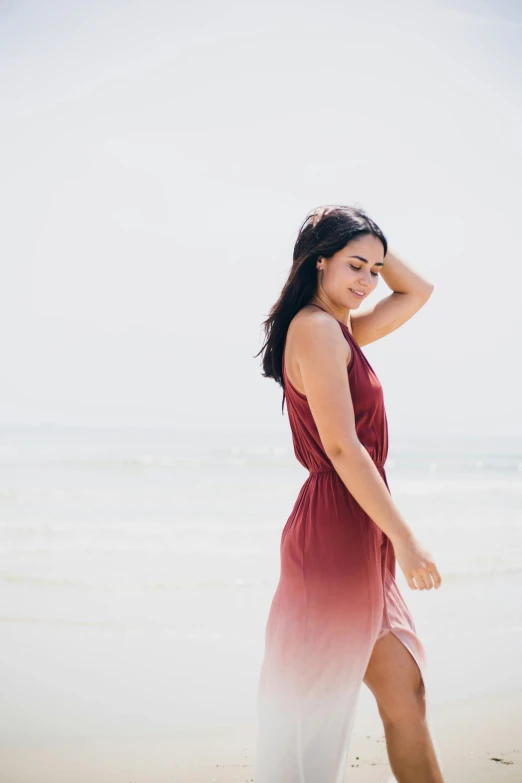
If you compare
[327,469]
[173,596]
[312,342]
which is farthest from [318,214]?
[173,596]

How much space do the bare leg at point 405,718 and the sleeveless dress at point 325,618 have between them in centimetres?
5

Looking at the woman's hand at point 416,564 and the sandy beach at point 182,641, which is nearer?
the woman's hand at point 416,564

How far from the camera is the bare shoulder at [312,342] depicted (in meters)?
2.26

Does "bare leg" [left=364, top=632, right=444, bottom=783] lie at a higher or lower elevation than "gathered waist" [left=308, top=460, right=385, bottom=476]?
lower

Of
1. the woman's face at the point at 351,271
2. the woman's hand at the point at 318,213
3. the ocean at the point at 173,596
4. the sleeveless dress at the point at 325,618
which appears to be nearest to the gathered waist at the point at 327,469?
the sleeveless dress at the point at 325,618

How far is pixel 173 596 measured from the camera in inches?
311

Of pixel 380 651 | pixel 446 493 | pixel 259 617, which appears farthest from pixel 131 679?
pixel 446 493

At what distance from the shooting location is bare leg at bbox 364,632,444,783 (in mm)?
2201

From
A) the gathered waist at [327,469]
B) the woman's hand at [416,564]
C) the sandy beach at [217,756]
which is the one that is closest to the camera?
the woman's hand at [416,564]

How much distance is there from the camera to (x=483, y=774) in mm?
3777

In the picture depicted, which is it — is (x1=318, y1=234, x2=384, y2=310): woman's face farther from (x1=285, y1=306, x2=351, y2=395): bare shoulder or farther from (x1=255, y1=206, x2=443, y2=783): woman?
(x1=285, y1=306, x2=351, y2=395): bare shoulder

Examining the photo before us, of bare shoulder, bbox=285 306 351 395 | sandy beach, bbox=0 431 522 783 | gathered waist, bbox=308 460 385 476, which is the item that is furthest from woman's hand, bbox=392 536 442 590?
sandy beach, bbox=0 431 522 783

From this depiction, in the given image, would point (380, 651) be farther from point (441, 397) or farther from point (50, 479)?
point (441, 397)

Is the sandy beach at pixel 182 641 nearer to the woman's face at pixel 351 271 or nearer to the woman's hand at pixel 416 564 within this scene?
the woman's hand at pixel 416 564
